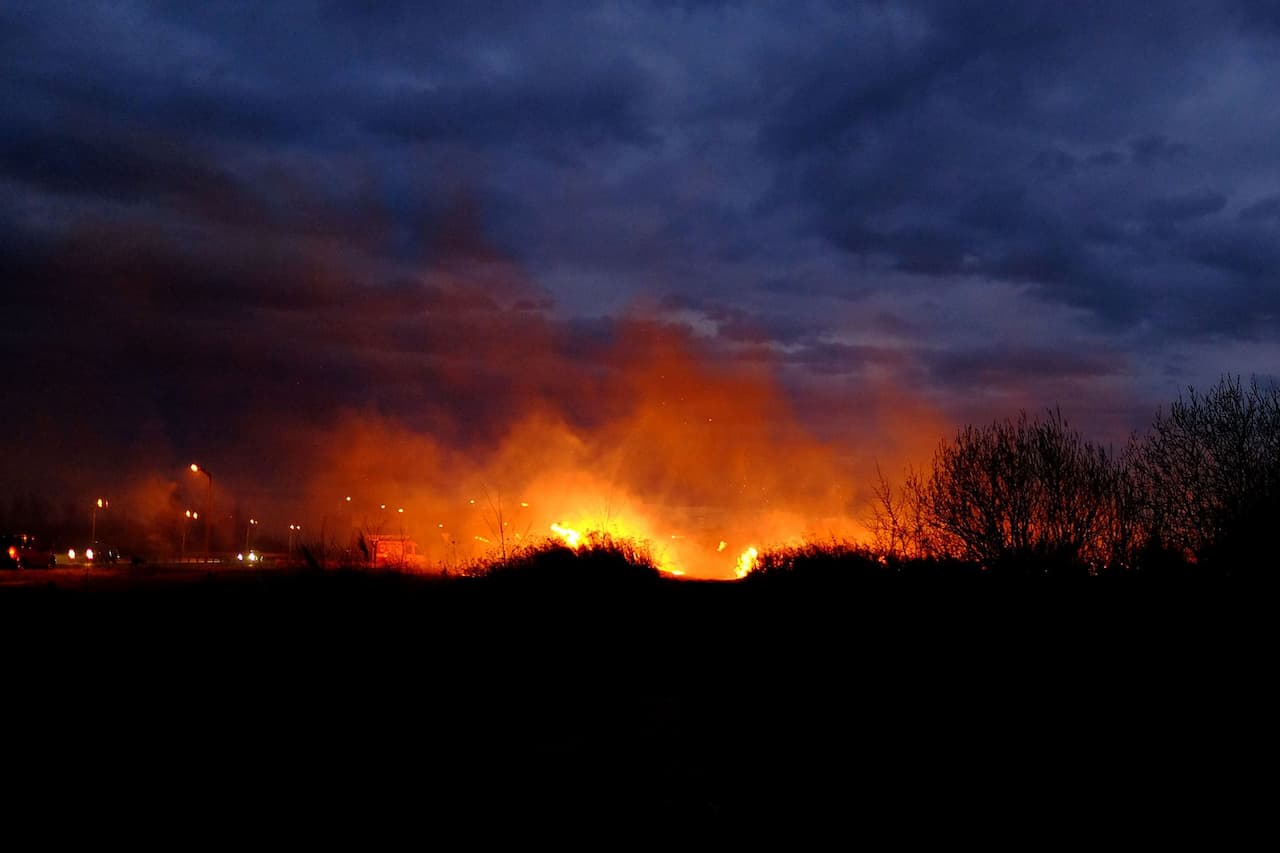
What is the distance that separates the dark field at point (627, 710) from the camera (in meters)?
7.12

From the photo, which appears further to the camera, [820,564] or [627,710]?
[820,564]

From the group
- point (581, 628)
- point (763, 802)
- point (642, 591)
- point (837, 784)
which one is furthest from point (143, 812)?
point (642, 591)

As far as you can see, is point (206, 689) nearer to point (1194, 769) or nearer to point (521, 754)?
point (521, 754)

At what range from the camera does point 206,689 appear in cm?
979

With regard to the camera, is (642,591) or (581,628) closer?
(581,628)

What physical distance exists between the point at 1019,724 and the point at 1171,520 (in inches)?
806

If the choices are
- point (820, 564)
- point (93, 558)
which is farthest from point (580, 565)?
point (93, 558)

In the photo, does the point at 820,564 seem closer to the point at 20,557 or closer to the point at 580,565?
the point at 580,565

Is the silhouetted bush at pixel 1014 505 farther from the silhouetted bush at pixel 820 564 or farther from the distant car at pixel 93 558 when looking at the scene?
the distant car at pixel 93 558

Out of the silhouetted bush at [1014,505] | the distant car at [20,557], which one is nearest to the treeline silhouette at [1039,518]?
the silhouetted bush at [1014,505]

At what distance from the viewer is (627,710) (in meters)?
Answer: 11.3

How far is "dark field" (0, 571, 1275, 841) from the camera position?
7.12 meters

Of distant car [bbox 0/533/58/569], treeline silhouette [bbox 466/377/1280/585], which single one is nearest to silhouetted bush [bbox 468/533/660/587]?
treeline silhouette [bbox 466/377/1280/585]

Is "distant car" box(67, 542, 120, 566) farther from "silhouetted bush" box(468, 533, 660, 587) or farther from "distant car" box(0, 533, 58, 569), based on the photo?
"silhouetted bush" box(468, 533, 660, 587)
